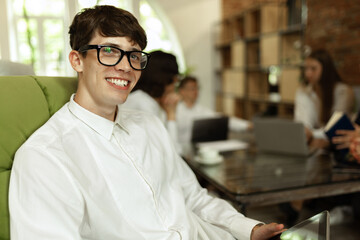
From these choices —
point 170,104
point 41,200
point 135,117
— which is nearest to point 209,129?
point 170,104

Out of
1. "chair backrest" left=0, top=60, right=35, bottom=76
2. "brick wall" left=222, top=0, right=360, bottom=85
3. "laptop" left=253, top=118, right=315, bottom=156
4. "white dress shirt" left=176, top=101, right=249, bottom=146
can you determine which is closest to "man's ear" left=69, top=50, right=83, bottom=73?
"chair backrest" left=0, top=60, right=35, bottom=76

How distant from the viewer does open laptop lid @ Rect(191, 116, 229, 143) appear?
7.66ft

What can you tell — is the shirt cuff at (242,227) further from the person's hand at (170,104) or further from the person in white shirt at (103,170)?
the person's hand at (170,104)

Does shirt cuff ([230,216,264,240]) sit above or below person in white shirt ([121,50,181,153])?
below

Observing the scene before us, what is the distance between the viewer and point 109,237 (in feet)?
2.98

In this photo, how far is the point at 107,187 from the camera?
0.92m

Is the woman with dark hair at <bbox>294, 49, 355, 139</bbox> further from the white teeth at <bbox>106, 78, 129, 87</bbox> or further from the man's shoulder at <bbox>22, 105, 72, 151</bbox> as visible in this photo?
the man's shoulder at <bbox>22, 105, 72, 151</bbox>

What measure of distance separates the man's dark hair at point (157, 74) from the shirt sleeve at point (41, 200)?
1285mm

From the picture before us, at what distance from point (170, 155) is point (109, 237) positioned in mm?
387

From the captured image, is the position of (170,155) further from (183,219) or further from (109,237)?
(109,237)

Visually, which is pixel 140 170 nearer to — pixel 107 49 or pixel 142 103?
pixel 107 49

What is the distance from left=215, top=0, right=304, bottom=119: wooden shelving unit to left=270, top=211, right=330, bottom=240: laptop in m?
3.54

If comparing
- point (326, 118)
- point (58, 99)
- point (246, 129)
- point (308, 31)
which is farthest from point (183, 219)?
point (308, 31)

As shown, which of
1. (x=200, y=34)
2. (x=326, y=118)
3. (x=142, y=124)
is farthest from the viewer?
(x=200, y=34)
